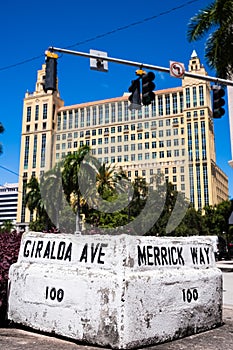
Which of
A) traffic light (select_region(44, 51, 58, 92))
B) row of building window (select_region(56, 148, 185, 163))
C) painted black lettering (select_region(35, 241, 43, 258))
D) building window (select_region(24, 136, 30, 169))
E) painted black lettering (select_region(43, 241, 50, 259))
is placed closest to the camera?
painted black lettering (select_region(43, 241, 50, 259))

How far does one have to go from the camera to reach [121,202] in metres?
34.1

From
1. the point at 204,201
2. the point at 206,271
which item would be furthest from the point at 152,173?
the point at 204,201

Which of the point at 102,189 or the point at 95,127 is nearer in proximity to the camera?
the point at 102,189

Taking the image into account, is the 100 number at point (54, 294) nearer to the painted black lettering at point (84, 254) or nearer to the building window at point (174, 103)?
the painted black lettering at point (84, 254)

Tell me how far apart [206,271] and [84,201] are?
28827mm

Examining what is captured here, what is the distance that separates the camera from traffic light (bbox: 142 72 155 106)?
9.02m

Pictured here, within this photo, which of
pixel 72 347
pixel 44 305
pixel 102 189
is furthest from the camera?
pixel 102 189

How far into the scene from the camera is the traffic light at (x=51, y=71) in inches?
328

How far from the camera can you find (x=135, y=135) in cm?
3372

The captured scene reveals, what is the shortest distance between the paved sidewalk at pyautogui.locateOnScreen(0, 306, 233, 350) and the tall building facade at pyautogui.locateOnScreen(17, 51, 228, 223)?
804cm

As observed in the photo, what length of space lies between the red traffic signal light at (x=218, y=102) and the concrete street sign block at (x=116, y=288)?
4.77 m

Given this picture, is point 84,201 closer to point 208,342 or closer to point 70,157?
point 70,157

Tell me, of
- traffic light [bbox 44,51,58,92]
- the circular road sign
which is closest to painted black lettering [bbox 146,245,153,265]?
traffic light [bbox 44,51,58,92]

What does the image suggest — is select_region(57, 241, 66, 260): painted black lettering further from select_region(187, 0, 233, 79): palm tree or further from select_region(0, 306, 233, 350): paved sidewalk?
select_region(187, 0, 233, 79): palm tree
